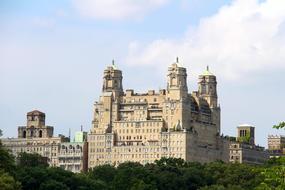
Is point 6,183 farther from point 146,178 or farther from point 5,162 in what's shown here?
point 146,178

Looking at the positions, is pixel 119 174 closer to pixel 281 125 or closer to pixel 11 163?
pixel 11 163

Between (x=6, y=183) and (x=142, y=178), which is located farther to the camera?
(x=142, y=178)

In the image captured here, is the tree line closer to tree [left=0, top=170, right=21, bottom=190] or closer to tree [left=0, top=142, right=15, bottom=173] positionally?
tree [left=0, top=142, right=15, bottom=173]

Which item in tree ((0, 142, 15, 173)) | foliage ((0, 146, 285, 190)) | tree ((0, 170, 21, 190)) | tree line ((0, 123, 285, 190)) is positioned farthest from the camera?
foliage ((0, 146, 285, 190))

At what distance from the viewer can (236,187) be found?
174 meters

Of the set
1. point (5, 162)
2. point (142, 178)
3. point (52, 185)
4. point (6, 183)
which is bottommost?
point (6, 183)

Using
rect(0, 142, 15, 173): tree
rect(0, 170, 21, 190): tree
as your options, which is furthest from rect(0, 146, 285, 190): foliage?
rect(0, 170, 21, 190): tree

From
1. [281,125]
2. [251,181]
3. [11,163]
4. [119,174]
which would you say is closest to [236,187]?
[251,181]

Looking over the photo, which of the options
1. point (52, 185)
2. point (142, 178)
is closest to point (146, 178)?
point (142, 178)

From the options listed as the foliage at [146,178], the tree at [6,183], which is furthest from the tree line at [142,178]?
the tree at [6,183]

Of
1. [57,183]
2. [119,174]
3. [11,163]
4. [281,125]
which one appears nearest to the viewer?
[281,125]

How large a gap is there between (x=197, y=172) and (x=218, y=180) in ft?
15.0

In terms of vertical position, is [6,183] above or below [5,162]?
below

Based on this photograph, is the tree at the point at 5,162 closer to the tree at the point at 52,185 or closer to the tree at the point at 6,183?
the tree at the point at 6,183
